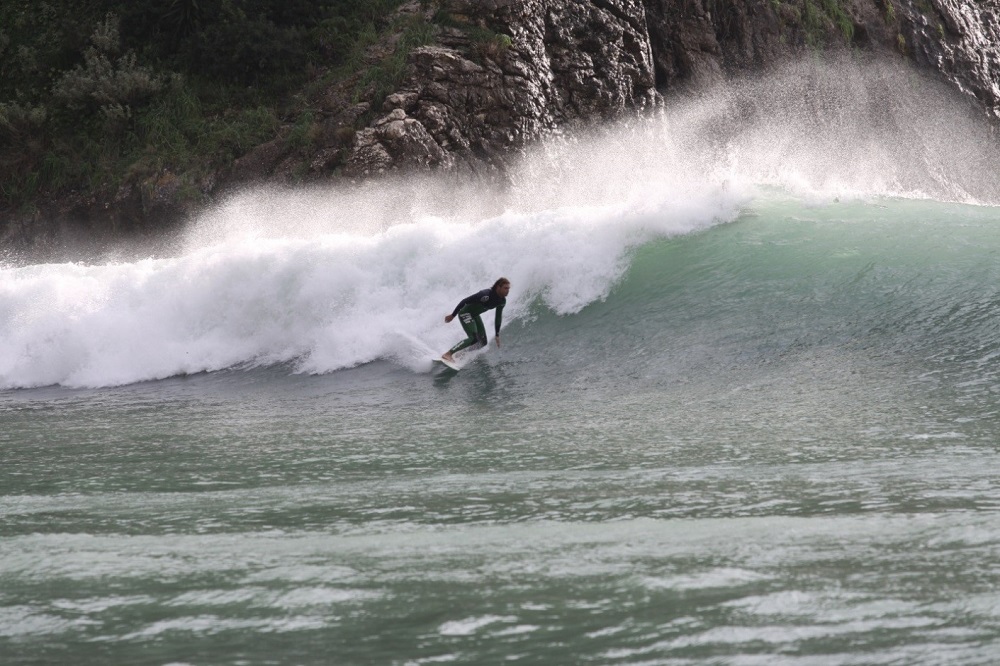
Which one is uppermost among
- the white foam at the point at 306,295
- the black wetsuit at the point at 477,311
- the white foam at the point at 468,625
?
the white foam at the point at 306,295

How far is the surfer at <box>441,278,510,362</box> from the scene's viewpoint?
1077cm

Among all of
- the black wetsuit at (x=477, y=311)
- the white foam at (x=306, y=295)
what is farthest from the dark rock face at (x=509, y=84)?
the black wetsuit at (x=477, y=311)

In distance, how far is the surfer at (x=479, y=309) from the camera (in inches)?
424

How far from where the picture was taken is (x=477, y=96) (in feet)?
65.9

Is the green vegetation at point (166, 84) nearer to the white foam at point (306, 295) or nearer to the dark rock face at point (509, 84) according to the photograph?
the dark rock face at point (509, 84)

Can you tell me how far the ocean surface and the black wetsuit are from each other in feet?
0.87

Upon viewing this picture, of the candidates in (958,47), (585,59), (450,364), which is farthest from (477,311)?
(958,47)

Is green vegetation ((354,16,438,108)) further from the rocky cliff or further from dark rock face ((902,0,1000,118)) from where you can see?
dark rock face ((902,0,1000,118))

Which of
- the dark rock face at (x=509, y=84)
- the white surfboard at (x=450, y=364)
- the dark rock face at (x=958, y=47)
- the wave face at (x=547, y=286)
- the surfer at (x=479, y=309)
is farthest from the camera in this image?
the dark rock face at (x=958, y=47)

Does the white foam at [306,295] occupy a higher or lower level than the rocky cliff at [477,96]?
lower

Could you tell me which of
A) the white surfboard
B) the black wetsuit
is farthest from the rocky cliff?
the white surfboard

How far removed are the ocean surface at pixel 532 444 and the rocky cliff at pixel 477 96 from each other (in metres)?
6.15

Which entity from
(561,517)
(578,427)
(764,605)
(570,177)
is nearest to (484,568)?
(561,517)

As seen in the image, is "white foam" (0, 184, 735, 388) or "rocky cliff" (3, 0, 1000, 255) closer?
"white foam" (0, 184, 735, 388)
